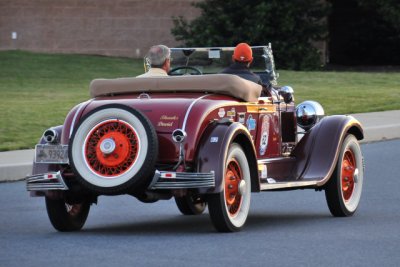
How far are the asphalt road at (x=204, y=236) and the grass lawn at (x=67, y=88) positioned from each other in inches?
223

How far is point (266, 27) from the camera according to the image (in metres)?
37.1

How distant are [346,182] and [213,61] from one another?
72.9 inches

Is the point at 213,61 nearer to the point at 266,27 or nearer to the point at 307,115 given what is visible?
the point at 307,115

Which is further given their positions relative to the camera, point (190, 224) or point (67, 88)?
point (67, 88)

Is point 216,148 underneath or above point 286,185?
above

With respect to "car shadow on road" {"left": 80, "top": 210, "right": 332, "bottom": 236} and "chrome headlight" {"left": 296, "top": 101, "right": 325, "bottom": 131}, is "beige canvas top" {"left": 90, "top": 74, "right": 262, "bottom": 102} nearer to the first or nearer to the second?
"car shadow on road" {"left": 80, "top": 210, "right": 332, "bottom": 236}

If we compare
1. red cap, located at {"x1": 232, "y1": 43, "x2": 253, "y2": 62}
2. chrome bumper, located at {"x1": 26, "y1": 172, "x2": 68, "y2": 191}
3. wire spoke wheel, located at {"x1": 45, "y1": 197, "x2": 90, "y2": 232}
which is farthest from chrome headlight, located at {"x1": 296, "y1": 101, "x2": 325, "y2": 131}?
chrome bumper, located at {"x1": 26, "y1": 172, "x2": 68, "y2": 191}

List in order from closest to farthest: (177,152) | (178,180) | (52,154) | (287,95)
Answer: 1. (178,180)
2. (177,152)
3. (52,154)
4. (287,95)

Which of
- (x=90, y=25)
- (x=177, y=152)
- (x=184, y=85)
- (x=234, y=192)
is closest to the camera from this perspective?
(x=177, y=152)

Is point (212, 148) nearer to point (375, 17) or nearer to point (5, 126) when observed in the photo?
point (5, 126)

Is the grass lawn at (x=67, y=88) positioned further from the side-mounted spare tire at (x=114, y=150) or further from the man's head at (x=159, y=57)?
the side-mounted spare tire at (x=114, y=150)

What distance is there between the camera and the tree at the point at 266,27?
36.9 meters

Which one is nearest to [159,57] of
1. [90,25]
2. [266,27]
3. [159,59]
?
[159,59]

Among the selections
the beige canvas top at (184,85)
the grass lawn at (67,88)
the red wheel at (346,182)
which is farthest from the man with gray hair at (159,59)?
the grass lawn at (67,88)
